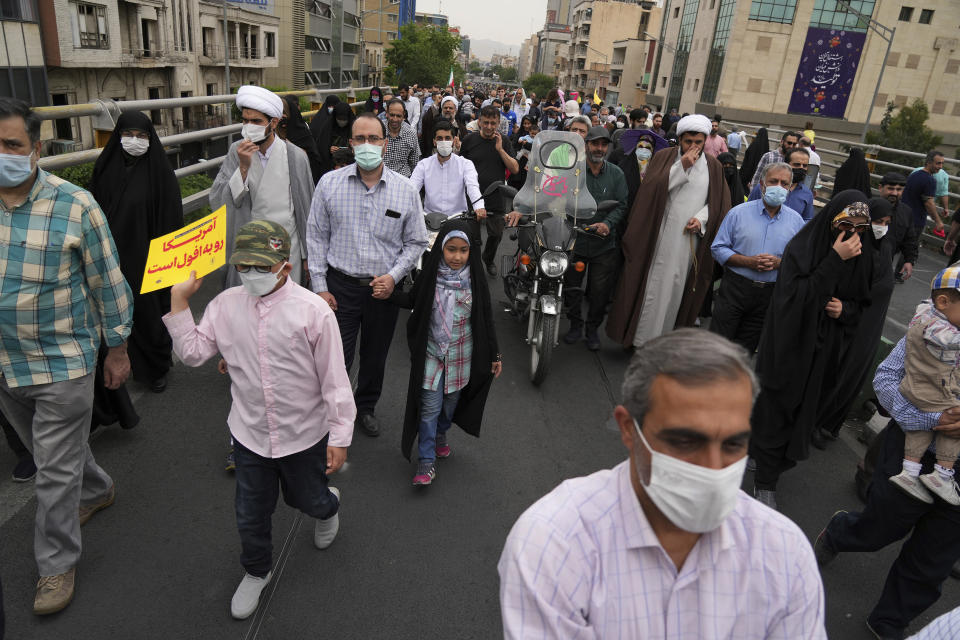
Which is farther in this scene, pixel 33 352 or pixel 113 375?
pixel 113 375

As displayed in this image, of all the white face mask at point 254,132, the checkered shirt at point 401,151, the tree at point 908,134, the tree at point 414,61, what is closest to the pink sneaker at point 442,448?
the white face mask at point 254,132

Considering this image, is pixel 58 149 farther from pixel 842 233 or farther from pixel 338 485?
pixel 842 233

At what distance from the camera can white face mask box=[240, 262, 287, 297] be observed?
2.52 m

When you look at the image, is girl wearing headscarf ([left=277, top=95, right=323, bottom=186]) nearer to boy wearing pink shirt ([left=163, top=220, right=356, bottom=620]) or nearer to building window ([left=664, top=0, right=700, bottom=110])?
boy wearing pink shirt ([left=163, top=220, right=356, bottom=620])

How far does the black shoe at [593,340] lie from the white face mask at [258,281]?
14.2 ft

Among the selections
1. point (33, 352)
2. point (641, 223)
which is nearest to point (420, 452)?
point (33, 352)

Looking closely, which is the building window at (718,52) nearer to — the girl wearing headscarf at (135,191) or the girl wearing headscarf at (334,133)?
the girl wearing headscarf at (334,133)

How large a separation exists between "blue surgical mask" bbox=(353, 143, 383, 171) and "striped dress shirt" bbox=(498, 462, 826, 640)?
3.04m

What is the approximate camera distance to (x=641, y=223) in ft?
19.5

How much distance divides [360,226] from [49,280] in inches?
70.3

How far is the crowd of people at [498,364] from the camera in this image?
136 centimetres

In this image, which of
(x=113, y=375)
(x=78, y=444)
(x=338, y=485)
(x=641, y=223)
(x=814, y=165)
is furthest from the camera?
(x=814, y=165)

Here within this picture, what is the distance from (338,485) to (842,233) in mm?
3238

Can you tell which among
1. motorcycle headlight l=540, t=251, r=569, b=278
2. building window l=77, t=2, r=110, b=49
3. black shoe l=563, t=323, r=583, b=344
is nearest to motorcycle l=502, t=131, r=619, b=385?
motorcycle headlight l=540, t=251, r=569, b=278
